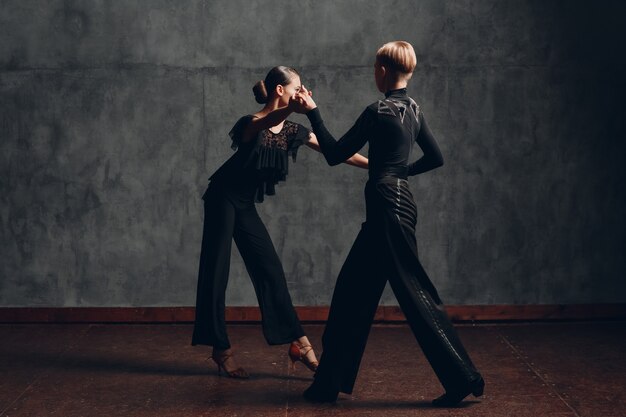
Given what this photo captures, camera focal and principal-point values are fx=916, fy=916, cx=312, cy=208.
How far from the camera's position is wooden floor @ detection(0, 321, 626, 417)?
4707mm

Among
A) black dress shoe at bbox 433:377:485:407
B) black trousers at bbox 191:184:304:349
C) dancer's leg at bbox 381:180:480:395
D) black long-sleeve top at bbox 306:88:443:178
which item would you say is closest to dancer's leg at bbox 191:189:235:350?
black trousers at bbox 191:184:304:349

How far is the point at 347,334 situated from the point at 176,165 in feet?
8.02

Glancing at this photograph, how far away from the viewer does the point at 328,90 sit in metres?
6.60

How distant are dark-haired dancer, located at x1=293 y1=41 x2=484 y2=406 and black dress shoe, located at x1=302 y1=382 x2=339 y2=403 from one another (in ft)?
0.20

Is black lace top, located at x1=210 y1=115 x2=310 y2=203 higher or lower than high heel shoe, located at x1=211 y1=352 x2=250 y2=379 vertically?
higher

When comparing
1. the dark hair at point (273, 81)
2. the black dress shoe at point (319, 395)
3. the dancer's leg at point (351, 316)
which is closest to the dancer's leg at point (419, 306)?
the dancer's leg at point (351, 316)

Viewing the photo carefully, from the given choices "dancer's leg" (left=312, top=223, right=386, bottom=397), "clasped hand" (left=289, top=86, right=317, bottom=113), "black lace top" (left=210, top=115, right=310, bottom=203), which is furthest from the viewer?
"black lace top" (left=210, top=115, right=310, bottom=203)

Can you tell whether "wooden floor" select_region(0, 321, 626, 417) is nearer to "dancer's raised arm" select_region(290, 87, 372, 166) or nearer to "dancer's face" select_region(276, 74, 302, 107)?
"dancer's raised arm" select_region(290, 87, 372, 166)

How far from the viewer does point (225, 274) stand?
5344 millimetres

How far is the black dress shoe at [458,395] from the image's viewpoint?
4.61 meters

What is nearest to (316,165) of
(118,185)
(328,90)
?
(328,90)

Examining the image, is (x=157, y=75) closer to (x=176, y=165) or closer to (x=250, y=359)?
(x=176, y=165)

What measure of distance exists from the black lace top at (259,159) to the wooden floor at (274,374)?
44.4 inches

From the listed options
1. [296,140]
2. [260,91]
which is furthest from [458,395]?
[260,91]
